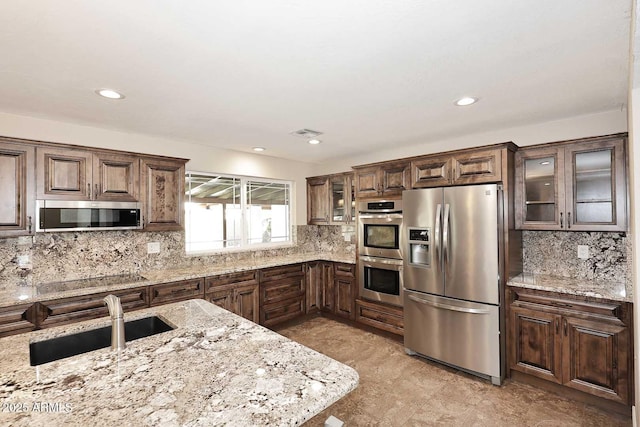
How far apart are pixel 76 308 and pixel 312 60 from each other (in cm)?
276

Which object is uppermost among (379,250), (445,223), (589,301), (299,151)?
(299,151)

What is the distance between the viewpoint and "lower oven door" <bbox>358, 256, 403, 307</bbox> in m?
3.63

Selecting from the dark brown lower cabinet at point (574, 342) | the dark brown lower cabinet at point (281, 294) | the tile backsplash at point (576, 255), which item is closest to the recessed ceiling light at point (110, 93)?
the dark brown lower cabinet at point (281, 294)

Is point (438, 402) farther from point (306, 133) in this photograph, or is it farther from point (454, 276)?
point (306, 133)

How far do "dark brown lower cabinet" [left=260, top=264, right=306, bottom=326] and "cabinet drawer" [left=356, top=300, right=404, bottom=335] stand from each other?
0.85m

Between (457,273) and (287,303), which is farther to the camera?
(287,303)

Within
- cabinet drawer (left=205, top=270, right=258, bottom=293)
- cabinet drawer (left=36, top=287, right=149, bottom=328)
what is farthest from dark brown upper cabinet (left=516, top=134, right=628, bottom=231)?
cabinet drawer (left=36, top=287, right=149, bottom=328)

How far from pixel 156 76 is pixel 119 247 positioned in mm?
2140

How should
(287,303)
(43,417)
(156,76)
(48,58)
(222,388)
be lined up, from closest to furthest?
(43,417) < (222,388) < (48,58) < (156,76) < (287,303)

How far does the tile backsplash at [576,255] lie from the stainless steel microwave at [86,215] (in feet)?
13.4

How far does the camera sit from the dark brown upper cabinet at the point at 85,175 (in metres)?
2.73

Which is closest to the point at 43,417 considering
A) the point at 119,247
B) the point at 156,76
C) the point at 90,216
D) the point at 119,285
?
the point at 156,76

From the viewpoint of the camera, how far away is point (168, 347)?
1.44 metres

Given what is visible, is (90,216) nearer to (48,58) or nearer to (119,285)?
(119,285)
